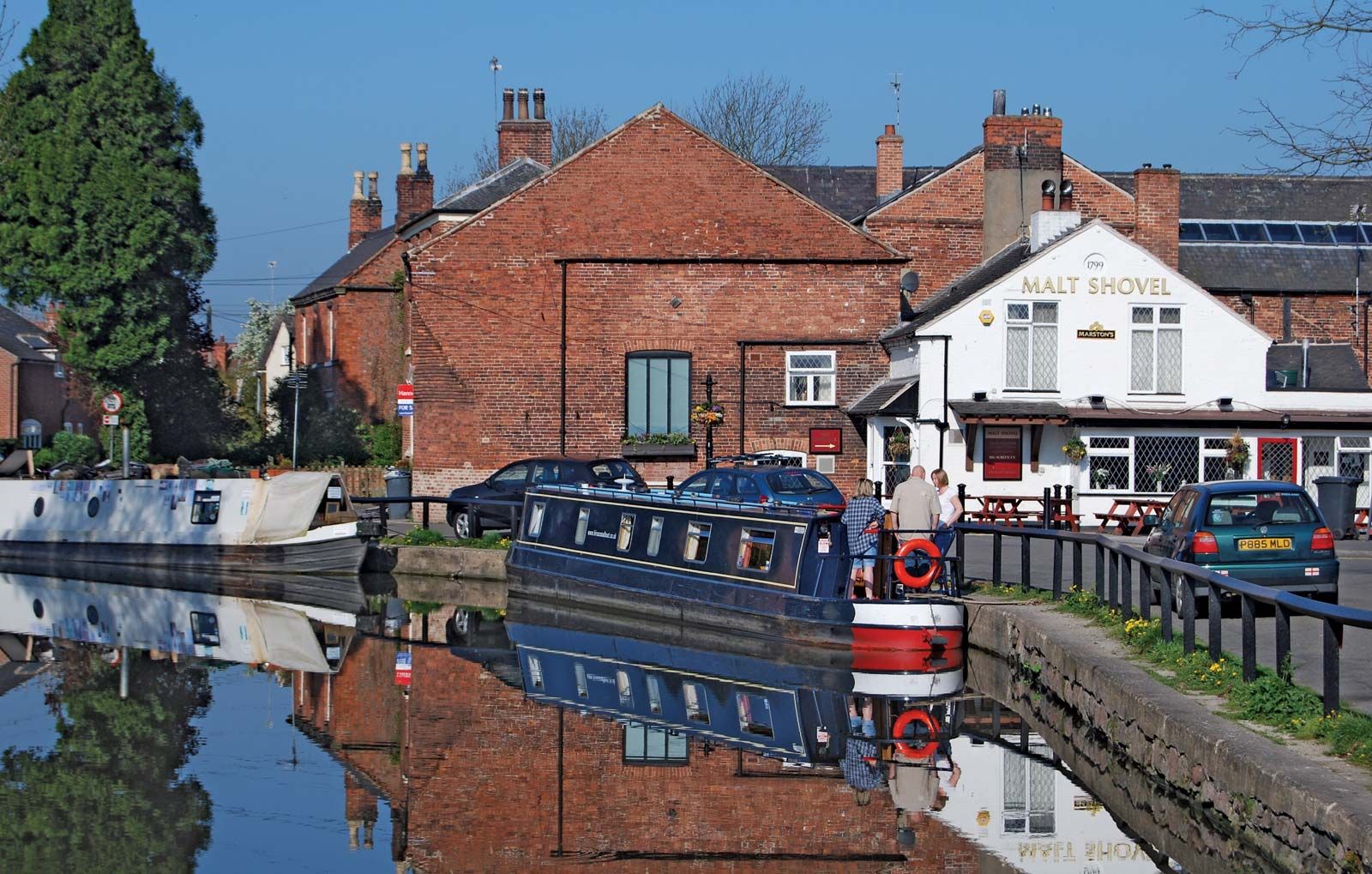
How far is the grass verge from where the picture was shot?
9.60m

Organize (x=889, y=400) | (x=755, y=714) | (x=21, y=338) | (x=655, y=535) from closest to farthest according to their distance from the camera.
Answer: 1. (x=755, y=714)
2. (x=655, y=535)
3. (x=889, y=400)
4. (x=21, y=338)

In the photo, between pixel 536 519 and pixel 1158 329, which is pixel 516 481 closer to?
pixel 536 519

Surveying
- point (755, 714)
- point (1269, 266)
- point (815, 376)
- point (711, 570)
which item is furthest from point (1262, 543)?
point (1269, 266)

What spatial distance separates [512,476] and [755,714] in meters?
15.7

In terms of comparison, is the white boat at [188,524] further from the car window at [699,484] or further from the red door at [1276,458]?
the red door at [1276,458]

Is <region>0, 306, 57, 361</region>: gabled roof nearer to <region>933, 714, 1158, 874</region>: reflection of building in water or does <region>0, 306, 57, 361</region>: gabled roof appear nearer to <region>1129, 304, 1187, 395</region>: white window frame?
Answer: <region>1129, 304, 1187, 395</region>: white window frame

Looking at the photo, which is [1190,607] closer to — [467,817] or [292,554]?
[467,817]

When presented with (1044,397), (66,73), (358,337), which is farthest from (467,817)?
(358,337)

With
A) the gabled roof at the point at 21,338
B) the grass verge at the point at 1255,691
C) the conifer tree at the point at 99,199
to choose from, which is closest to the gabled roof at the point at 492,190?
the conifer tree at the point at 99,199

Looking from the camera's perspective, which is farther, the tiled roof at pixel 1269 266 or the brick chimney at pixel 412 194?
the brick chimney at pixel 412 194

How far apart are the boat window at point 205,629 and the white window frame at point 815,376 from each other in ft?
47.0

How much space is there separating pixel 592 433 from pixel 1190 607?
2203 centimetres

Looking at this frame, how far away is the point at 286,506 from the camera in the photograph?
95.7 feet

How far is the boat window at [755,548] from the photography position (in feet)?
64.0
